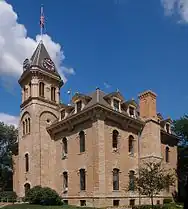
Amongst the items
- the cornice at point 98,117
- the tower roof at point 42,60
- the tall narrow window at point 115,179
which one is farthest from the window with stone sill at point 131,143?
the tower roof at point 42,60

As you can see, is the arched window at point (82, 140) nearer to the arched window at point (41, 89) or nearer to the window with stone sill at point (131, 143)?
the window with stone sill at point (131, 143)

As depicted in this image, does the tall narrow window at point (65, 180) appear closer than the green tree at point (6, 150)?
Yes

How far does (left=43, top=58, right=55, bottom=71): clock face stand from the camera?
1687 inches

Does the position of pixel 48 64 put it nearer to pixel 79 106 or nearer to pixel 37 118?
pixel 37 118

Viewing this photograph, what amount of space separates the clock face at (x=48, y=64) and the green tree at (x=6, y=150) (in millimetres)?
15447

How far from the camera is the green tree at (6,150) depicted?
5241 cm

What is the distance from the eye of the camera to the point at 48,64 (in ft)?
142

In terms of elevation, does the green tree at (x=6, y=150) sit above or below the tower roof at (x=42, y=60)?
below

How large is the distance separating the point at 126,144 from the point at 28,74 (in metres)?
15.7

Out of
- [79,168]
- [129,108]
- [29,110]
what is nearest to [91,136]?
[79,168]

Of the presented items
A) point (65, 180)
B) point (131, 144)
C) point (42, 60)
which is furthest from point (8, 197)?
point (42, 60)

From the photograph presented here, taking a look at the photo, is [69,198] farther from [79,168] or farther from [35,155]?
[35,155]

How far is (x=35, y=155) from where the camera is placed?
38656 millimetres

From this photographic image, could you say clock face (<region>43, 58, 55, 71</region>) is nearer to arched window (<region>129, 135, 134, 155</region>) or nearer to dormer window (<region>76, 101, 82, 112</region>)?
dormer window (<region>76, 101, 82, 112</region>)
